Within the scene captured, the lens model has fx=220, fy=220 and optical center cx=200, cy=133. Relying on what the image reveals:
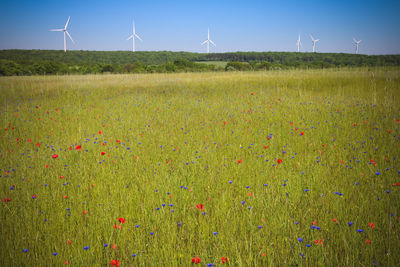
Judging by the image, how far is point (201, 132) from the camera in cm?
527

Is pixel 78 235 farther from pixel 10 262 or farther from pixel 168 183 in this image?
pixel 168 183

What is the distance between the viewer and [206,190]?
9.27 feet

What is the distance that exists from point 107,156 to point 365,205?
3.92 m

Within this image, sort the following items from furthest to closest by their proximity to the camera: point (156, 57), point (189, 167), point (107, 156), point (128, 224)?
point (156, 57) < point (107, 156) < point (189, 167) < point (128, 224)

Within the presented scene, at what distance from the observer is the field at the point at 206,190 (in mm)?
1864

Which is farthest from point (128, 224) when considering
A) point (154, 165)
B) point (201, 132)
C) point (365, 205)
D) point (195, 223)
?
point (201, 132)

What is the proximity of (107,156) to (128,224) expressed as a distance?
2.13 metres

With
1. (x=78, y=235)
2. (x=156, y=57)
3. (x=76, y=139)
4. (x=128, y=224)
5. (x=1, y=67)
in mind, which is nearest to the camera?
(x=78, y=235)

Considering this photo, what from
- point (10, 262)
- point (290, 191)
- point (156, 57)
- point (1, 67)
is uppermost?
point (156, 57)

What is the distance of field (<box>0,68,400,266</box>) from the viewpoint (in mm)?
1864

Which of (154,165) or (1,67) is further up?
(1,67)

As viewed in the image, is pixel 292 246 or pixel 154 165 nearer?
pixel 292 246

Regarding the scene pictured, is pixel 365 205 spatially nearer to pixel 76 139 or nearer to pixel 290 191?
pixel 290 191

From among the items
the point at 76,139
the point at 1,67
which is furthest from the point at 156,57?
the point at 76,139
